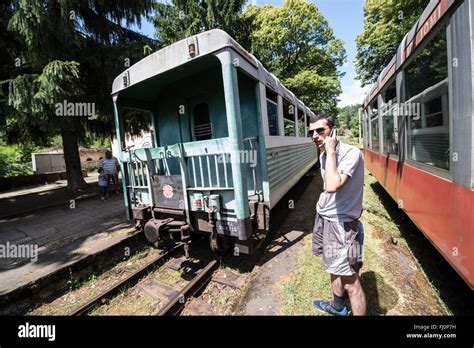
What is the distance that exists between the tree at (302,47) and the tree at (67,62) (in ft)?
48.8

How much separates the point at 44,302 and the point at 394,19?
1893cm

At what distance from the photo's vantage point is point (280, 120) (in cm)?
534

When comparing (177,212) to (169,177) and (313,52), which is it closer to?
(169,177)

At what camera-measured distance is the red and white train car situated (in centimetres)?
213

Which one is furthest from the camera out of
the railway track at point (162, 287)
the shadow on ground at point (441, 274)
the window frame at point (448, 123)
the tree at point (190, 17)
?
the tree at point (190, 17)

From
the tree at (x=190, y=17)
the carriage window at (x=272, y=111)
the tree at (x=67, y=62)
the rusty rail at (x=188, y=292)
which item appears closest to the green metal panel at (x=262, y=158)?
the carriage window at (x=272, y=111)

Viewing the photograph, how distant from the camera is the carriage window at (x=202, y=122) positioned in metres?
5.04

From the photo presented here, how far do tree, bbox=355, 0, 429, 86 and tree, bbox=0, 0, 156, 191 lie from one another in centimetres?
1158

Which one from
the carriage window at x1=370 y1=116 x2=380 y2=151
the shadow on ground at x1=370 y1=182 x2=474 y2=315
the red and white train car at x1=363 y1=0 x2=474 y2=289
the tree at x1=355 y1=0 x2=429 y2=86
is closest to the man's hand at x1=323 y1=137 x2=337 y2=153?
the red and white train car at x1=363 y1=0 x2=474 y2=289

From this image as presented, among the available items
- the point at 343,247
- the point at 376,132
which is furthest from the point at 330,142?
the point at 376,132

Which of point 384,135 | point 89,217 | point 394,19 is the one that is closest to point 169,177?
point 89,217

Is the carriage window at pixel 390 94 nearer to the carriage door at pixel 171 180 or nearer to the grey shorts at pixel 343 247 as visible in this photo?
the grey shorts at pixel 343 247

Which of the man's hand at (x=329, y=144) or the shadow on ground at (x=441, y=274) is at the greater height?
the man's hand at (x=329, y=144)

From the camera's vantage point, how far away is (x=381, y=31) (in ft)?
47.4
